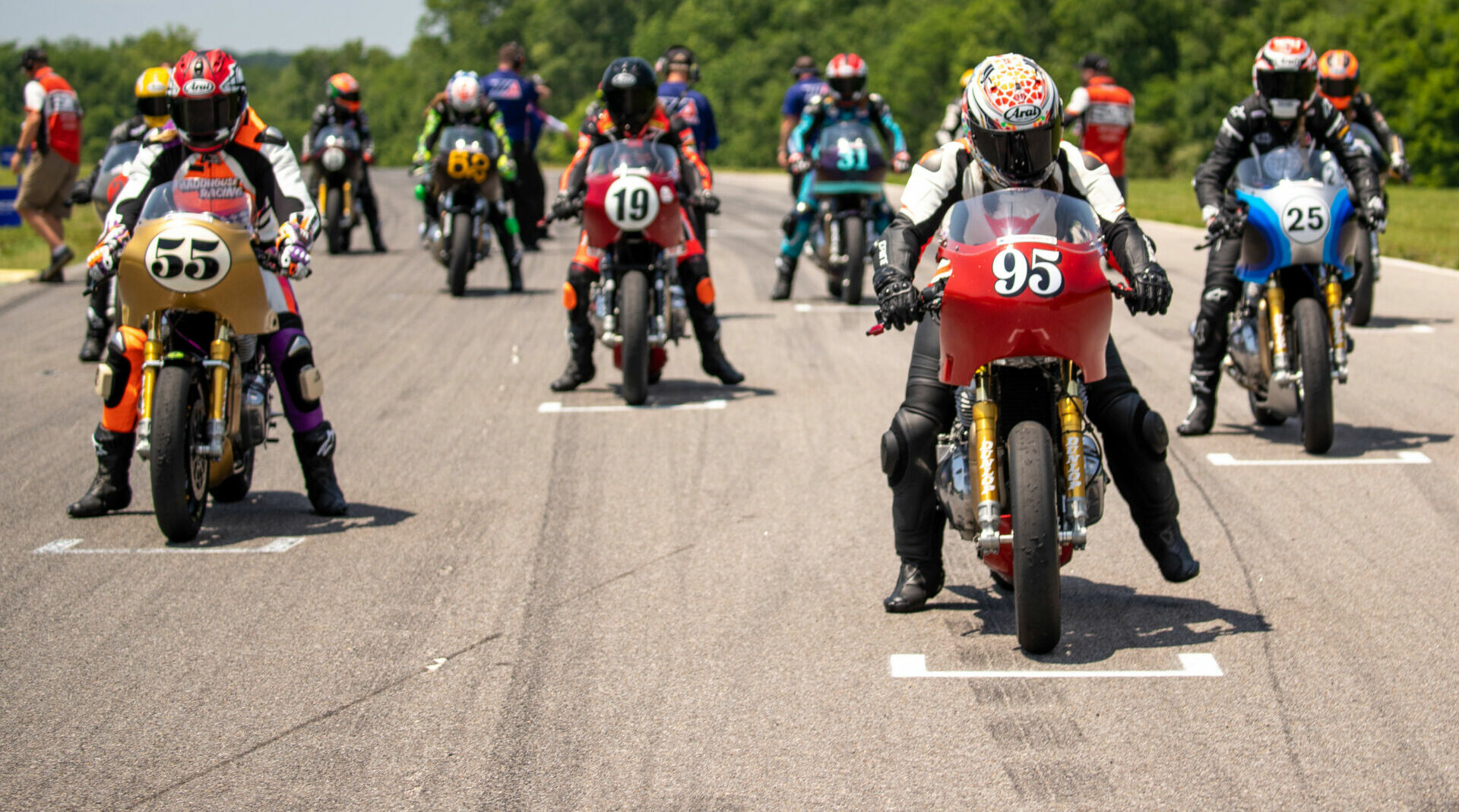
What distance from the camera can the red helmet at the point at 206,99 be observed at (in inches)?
276

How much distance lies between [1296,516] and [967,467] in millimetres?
2394

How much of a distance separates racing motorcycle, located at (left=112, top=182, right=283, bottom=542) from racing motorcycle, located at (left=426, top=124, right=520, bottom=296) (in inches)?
339

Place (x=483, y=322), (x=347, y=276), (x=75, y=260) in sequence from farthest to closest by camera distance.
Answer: (x=75, y=260) → (x=347, y=276) → (x=483, y=322)

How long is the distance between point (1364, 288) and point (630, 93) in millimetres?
5984

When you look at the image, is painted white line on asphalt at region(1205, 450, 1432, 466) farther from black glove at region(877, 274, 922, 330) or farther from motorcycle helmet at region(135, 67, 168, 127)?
motorcycle helmet at region(135, 67, 168, 127)

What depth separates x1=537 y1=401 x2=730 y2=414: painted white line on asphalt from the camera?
1013 cm

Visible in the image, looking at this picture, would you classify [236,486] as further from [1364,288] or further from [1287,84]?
[1364,288]

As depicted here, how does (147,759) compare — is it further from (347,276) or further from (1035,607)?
(347,276)

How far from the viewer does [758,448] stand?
8.88 meters

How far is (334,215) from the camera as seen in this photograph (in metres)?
19.9

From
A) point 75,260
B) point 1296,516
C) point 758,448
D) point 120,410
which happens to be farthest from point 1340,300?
point 75,260

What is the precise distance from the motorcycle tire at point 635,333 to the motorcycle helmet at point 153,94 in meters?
3.12

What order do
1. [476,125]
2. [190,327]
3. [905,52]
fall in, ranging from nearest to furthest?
[190,327] < [476,125] < [905,52]

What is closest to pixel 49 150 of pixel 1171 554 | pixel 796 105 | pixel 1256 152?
pixel 796 105
